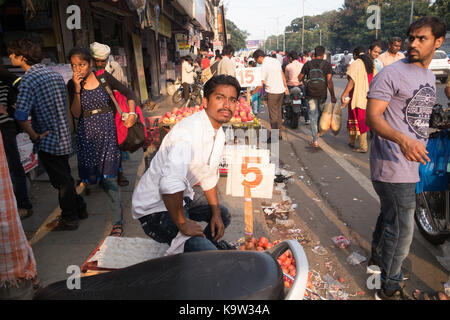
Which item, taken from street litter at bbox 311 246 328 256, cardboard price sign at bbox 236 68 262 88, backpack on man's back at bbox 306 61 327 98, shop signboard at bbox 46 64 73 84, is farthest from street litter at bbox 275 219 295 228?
shop signboard at bbox 46 64 73 84

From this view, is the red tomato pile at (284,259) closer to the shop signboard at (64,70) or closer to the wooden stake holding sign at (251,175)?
the wooden stake holding sign at (251,175)

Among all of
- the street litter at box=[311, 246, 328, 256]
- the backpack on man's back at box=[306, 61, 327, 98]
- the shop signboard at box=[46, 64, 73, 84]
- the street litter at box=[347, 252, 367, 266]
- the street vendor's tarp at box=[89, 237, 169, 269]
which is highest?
the shop signboard at box=[46, 64, 73, 84]

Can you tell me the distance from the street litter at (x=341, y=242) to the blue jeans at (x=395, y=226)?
0.84 meters

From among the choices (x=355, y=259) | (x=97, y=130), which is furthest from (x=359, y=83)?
(x=97, y=130)

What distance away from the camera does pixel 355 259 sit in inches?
139

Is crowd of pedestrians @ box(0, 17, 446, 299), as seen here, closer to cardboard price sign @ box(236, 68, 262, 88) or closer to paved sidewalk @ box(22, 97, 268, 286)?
paved sidewalk @ box(22, 97, 268, 286)

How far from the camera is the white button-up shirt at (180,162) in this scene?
206 cm

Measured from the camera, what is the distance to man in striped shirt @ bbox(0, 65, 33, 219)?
4000 mm

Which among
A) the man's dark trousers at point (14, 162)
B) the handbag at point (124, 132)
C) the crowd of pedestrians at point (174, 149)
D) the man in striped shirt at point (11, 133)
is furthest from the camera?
the man's dark trousers at point (14, 162)

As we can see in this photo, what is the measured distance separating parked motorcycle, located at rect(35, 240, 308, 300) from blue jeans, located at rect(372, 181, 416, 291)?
1526 millimetres

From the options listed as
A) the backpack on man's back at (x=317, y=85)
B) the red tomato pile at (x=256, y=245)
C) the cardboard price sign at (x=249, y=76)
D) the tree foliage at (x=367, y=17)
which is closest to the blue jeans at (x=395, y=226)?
the red tomato pile at (x=256, y=245)

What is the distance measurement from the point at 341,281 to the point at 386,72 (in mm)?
1904

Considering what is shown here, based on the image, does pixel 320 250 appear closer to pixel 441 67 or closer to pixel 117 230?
pixel 117 230
